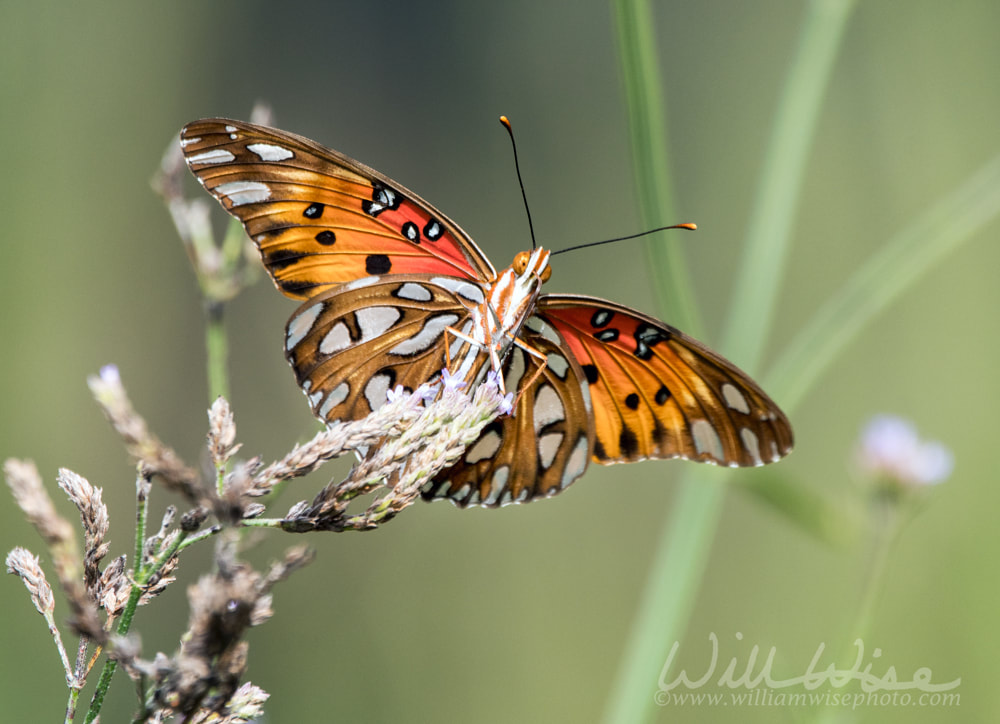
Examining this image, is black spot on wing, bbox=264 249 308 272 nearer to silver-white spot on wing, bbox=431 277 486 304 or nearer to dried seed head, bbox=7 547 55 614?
silver-white spot on wing, bbox=431 277 486 304

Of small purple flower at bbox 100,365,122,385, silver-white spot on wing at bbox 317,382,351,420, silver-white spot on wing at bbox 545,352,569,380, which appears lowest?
small purple flower at bbox 100,365,122,385

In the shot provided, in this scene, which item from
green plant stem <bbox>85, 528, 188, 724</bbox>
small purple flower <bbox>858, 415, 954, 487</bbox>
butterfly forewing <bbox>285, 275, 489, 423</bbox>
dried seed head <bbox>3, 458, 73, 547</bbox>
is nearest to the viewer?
dried seed head <bbox>3, 458, 73, 547</bbox>

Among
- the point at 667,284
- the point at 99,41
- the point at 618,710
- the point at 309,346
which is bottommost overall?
the point at 618,710

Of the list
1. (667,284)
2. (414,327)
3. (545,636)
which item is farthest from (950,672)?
(414,327)

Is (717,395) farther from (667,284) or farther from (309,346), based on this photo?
(309,346)

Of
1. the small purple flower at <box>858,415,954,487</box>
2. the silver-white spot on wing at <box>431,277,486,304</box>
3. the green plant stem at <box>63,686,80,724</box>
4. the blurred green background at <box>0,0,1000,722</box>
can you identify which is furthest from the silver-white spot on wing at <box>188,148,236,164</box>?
the blurred green background at <box>0,0,1000,722</box>

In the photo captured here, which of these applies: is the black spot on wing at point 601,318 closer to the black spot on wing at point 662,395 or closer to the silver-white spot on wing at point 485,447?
the black spot on wing at point 662,395
